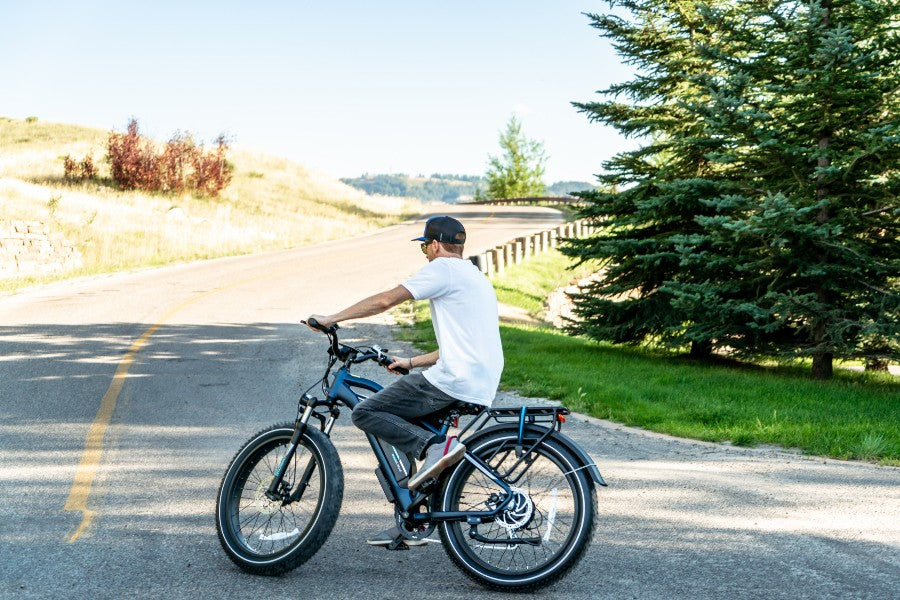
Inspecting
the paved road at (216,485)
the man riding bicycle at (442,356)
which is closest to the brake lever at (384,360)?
the man riding bicycle at (442,356)

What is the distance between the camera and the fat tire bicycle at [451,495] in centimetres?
471

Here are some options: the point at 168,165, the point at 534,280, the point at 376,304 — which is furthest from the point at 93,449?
the point at 168,165

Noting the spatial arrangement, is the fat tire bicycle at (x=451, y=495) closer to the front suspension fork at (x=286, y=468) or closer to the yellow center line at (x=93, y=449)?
the front suspension fork at (x=286, y=468)

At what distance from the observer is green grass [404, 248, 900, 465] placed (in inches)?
356

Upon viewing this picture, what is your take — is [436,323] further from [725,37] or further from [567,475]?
[725,37]

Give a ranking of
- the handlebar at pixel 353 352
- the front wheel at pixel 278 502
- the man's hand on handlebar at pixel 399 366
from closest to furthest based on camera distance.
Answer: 1. the front wheel at pixel 278 502
2. the handlebar at pixel 353 352
3. the man's hand on handlebar at pixel 399 366

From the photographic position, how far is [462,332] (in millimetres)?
4891

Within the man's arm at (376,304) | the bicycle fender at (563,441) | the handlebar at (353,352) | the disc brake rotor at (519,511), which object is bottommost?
the disc brake rotor at (519,511)

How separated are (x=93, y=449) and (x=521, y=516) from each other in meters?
4.65

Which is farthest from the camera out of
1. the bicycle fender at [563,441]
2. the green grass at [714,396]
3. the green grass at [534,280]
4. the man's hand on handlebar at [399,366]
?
the green grass at [534,280]

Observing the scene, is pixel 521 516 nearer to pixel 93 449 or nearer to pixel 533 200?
pixel 93 449

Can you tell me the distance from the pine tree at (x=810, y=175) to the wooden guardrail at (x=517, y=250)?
261 inches

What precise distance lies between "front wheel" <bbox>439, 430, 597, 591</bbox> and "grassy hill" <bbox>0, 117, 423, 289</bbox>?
19.7 meters

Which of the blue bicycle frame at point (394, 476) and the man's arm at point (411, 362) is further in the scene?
the man's arm at point (411, 362)
